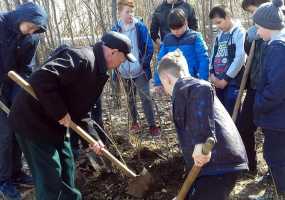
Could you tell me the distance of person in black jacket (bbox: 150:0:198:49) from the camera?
520cm

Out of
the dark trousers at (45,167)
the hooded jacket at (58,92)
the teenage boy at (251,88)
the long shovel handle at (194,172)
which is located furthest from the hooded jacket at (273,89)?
the dark trousers at (45,167)

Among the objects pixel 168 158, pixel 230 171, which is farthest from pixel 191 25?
pixel 230 171

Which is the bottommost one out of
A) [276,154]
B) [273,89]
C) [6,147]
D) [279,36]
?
[6,147]

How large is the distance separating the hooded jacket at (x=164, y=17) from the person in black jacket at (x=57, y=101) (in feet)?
7.68

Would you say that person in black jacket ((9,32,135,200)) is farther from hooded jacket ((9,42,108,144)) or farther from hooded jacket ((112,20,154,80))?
hooded jacket ((112,20,154,80))

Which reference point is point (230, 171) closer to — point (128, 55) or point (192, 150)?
point (192, 150)

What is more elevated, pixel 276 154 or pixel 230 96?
pixel 230 96

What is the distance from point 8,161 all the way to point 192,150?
7.49 feet

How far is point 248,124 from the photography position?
3.86 metres

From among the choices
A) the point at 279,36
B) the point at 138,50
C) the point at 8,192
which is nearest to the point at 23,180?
the point at 8,192

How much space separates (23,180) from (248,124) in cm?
234

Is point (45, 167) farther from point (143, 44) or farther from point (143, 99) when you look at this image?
point (143, 44)

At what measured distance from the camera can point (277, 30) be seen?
3.18 meters

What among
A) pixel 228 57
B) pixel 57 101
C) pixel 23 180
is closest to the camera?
pixel 57 101
